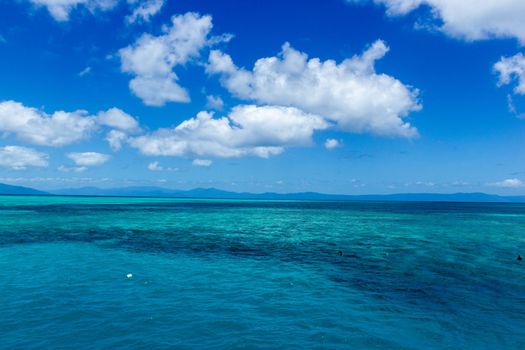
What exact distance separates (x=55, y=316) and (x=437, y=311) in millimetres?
23021

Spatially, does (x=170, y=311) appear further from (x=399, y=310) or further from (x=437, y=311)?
(x=437, y=311)

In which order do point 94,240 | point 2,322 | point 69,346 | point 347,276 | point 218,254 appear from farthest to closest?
point 94,240 < point 218,254 < point 347,276 < point 2,322 < point 69,346

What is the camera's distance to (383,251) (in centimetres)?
4378

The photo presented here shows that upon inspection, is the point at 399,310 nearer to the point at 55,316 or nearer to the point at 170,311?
the point at 170,311

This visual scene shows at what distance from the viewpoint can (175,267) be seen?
32719 mm

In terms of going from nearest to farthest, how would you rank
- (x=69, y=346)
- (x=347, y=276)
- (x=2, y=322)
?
(x=69, y=346)
(x=2, y=322)
(x=347, y=276)

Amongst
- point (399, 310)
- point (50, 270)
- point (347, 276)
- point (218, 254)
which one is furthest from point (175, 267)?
point (399, 310)

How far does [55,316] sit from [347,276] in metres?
22.1

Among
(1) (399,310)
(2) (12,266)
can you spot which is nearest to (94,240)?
(2) (12,266)

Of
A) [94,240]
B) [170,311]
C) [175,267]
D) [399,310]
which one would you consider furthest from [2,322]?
[94,240]

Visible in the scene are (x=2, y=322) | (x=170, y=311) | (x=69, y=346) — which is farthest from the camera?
(x=170, y=311)

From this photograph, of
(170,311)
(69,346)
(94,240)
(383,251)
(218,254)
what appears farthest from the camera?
(94,240)

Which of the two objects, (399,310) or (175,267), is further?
(175,267)

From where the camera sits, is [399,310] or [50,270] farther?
[50,270]
